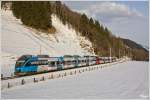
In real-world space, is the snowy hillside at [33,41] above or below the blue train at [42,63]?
above

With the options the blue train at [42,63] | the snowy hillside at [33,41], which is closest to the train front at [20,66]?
the blue train at [42,63]

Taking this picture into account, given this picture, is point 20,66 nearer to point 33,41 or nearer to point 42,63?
point 42,63

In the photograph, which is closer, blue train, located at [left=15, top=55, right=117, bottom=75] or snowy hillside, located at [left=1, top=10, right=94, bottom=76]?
blue train, located at [left=15, top=55, right=117, bottom=75]

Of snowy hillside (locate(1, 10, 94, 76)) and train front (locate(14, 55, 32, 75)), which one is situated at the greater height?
snowy hillside (locate(1, 10, 94, 76))

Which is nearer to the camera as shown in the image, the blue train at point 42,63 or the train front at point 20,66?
the train front at point 20,66

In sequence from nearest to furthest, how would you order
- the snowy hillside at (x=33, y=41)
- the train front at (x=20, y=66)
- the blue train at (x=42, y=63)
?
1. the train front at (x=20, y=66)
2. the blue train at (x=42, y=63)
3. the snowy hillside at (x=33, y=41)

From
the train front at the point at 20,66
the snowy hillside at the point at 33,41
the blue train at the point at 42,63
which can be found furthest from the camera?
the snowy hillside at the point at 33,41

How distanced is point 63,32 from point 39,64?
6387 cm

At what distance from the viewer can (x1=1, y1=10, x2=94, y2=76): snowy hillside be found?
74850 mm

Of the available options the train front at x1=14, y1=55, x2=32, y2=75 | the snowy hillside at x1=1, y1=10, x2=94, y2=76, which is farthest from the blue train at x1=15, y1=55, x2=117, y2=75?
the snowy hillside at x1=1, y1=10, x2=94, y2=76

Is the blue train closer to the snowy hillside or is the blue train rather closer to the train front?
the train front

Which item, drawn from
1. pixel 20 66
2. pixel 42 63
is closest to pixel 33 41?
pixel 42 63

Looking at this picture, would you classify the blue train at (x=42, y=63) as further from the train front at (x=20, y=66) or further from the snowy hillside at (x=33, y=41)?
the snowy hillside at (x=33, y=41)

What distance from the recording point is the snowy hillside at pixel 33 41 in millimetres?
74850
